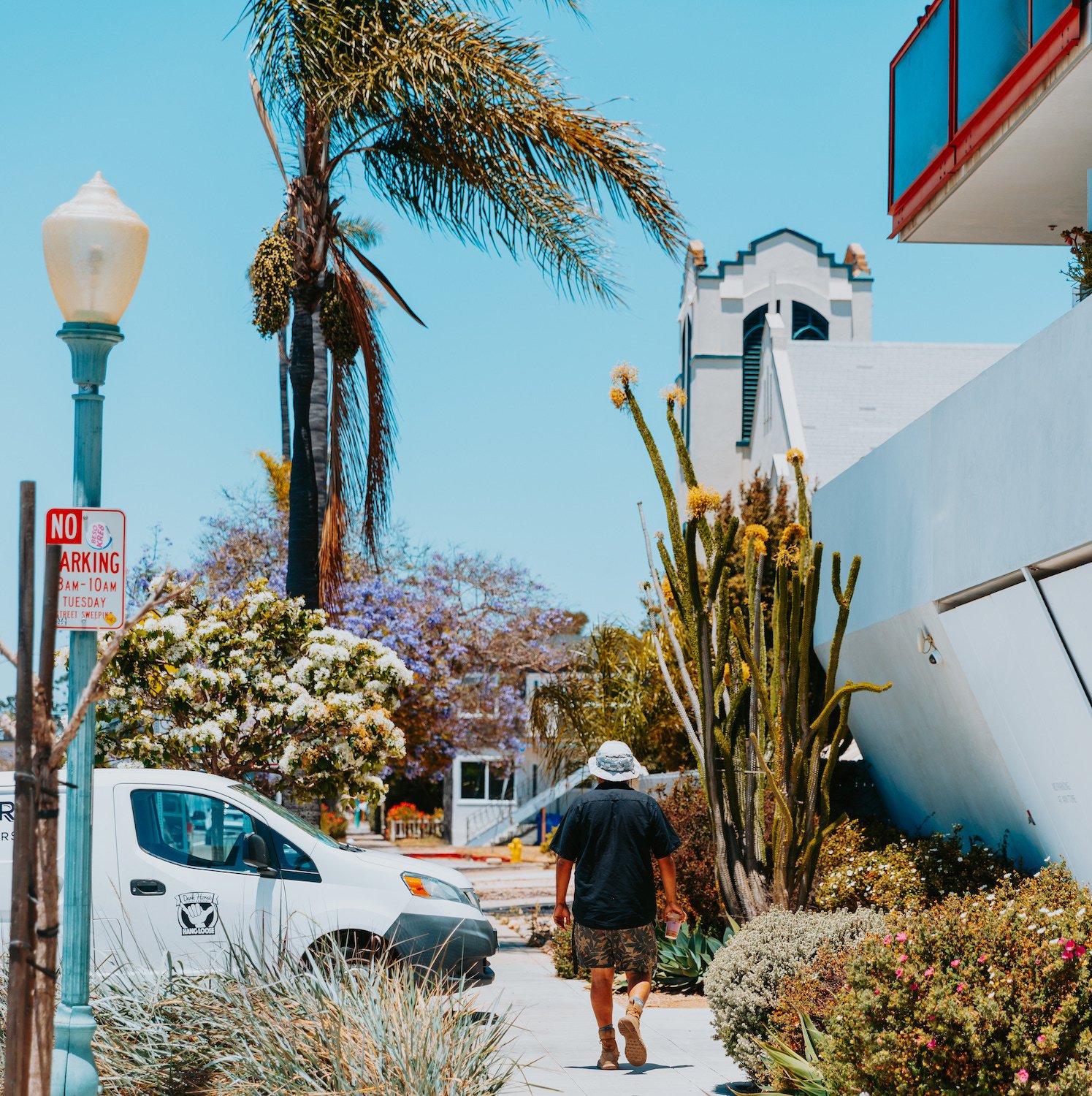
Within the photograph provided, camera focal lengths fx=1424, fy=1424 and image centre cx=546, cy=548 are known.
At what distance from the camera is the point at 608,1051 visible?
7.80 meters

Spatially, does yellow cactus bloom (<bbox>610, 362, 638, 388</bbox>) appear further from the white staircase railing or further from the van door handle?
the white staircase railing

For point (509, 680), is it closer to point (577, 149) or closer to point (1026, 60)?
point (577, 149)

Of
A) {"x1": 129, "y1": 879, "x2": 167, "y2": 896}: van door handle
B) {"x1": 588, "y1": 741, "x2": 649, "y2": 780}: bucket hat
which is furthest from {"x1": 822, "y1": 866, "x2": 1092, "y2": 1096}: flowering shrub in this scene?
{"x1": 129, "y1": 879, "x2": 167, "y2": 896}: van door handle

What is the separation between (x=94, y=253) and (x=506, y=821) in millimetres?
34382

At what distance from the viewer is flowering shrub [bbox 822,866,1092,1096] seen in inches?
219

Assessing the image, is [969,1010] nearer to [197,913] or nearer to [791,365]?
[197,913]

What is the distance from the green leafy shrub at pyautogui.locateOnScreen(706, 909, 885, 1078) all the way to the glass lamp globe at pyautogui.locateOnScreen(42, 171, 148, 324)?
4.51 m

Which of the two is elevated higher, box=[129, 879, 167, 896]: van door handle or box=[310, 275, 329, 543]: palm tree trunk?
box=[310, 275, 329, 543]: palm tree trunk

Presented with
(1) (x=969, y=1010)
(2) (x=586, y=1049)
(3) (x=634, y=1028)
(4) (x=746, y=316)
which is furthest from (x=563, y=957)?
(4) (x=746, y=316)

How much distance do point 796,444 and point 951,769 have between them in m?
10.6

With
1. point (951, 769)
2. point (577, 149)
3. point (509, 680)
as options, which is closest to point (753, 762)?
point (951, 769)

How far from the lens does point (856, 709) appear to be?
42.8 ft

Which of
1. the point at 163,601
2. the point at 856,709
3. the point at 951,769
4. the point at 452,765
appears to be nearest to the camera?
the point at 163,601

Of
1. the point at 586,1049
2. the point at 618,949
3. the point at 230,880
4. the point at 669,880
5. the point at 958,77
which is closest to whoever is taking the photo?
the point at 618,949
